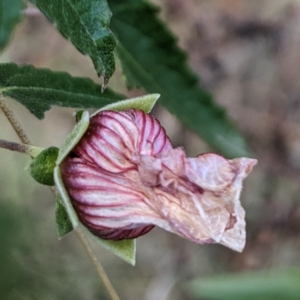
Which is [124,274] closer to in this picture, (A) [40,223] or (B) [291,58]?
(A) [40,223]

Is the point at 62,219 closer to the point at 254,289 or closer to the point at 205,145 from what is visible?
Result: the point at 254,289

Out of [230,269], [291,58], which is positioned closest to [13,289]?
[230,269]

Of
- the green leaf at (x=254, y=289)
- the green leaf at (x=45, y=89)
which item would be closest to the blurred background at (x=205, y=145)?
the green leaf at (x=254, y=289)

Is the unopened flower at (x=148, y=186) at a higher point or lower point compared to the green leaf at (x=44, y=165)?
lower

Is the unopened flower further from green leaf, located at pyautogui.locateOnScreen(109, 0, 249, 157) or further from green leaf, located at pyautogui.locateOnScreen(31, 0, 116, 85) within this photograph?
green leaf, located at pyautogui.locateOnScreen(109, 0, 249, 157)

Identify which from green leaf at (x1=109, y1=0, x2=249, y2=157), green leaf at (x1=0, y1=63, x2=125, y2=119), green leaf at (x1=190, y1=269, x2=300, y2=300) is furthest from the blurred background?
green leaf at (x1=0, y1=63, x2=125, y2=119)

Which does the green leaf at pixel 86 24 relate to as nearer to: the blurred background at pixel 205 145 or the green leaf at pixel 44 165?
the green leaf at pixel 44 165
